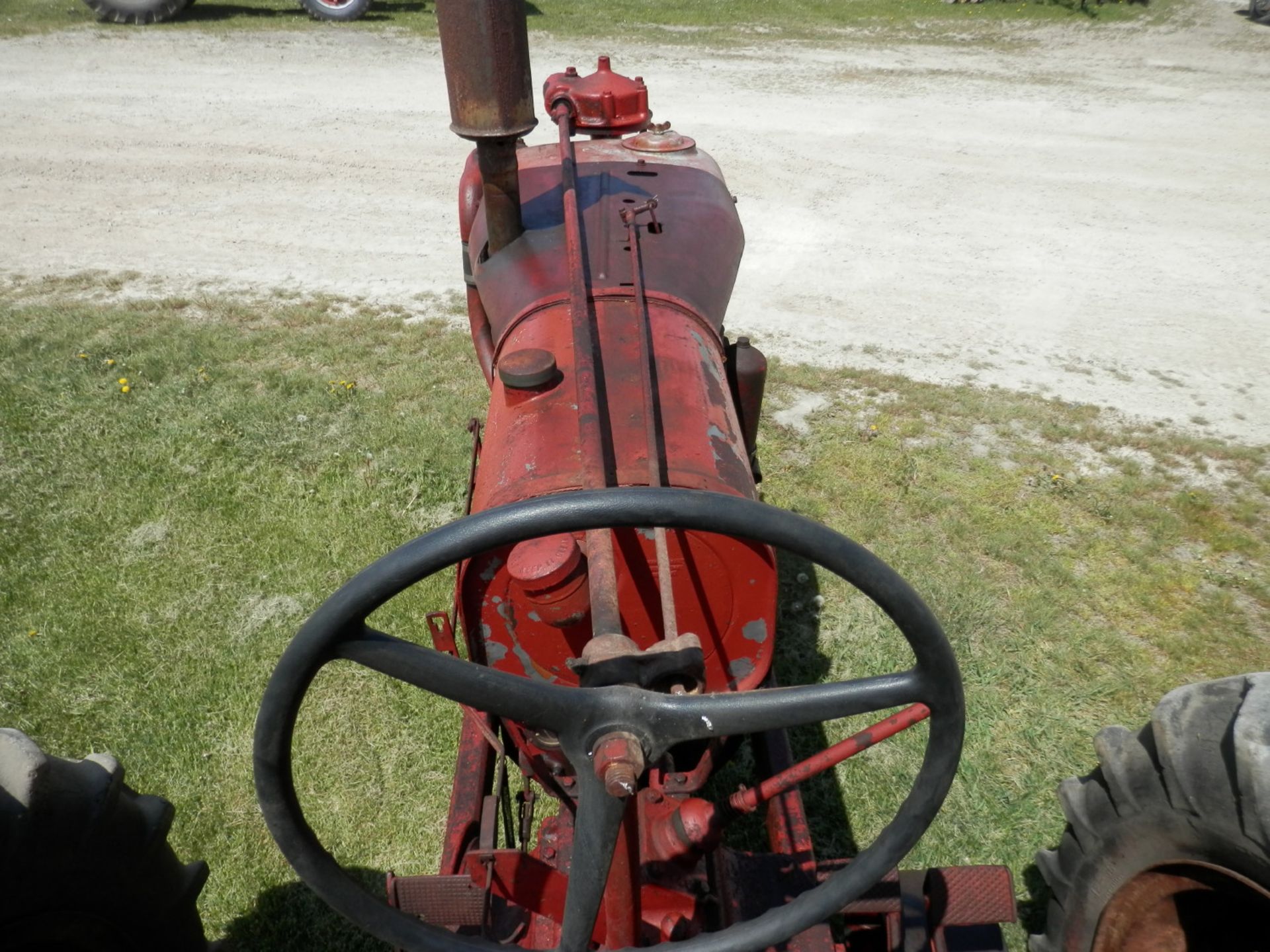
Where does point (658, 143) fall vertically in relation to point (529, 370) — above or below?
above

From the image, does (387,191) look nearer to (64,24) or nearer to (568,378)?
(568,378)

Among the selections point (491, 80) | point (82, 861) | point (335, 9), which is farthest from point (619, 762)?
point (335, 9)

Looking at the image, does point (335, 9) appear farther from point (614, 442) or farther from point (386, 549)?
point (614, 442)

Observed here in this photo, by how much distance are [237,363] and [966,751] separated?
13.4ft

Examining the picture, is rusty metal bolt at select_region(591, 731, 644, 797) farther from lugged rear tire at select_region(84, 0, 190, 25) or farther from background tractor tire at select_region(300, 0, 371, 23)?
lugged rear tire at select_region(84, 0, 190, 25)

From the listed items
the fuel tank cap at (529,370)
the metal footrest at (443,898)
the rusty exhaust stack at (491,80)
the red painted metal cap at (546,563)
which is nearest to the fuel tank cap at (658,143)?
the rusty exhaust stack at (491,80)

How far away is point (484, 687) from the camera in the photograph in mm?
1092

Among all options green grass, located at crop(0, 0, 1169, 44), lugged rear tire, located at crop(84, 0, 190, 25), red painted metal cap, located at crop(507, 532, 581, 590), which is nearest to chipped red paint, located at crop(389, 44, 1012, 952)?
red painted metal cap, located at crop(507, 532, 581, 590)

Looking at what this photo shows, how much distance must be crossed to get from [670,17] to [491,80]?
11.1 metres

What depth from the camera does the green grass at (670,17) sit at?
11.3 metres

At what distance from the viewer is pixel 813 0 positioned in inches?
513

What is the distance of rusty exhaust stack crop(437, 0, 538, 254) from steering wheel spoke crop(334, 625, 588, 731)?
1542mm

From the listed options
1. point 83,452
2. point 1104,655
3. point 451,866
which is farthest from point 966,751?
point 83,452

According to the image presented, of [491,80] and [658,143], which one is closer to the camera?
[491,80]
